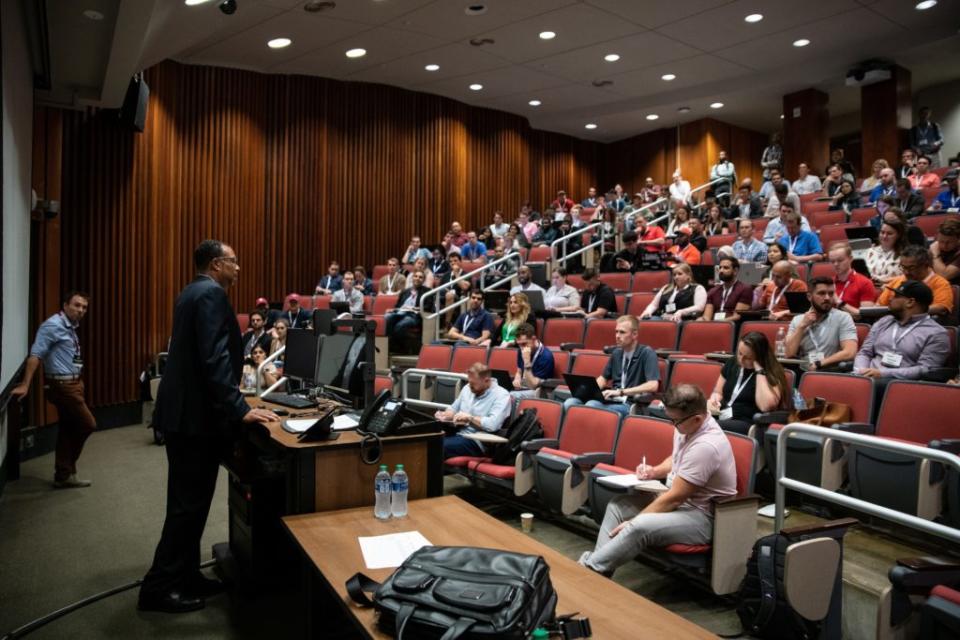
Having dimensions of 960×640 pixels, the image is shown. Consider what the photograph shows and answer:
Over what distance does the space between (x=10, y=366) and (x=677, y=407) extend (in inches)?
143

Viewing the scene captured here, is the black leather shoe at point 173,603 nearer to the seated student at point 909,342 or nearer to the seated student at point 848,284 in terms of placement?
the seated student at point 909,342

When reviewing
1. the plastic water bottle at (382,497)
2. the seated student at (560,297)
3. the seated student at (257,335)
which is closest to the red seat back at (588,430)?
the plastic water bottle at (382,497)

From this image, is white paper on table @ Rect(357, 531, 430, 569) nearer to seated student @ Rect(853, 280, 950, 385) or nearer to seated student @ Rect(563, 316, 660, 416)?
seated student @ Rect(563, 316, 660, 416)

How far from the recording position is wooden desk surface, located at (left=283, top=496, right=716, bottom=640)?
1606 mm

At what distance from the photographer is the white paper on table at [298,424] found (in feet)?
8.89

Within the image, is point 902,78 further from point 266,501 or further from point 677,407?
point 266,501

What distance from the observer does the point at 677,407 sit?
2838 mm

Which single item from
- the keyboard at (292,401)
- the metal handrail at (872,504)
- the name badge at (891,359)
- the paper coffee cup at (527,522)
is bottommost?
the paper coffee cup at (527,522)

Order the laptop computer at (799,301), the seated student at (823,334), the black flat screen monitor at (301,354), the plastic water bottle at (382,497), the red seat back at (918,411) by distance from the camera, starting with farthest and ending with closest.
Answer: the laptop computer at (799,301) → the seated student at (823,334) → the black flat screen monitor at (301,354) → the red seat back at (918,411) → the plastic water bottle at (382,497)

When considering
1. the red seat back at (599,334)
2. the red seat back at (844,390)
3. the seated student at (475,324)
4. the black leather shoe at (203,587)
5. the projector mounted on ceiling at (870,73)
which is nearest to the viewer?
the black leather shoe at (203,587)

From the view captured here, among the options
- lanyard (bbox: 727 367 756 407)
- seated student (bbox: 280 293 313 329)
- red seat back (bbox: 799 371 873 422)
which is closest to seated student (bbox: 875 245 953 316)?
red seat back (bbox: 799 371 873 422)

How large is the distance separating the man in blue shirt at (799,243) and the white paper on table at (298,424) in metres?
5.27

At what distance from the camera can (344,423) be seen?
2775 mm

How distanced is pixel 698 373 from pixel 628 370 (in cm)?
50
